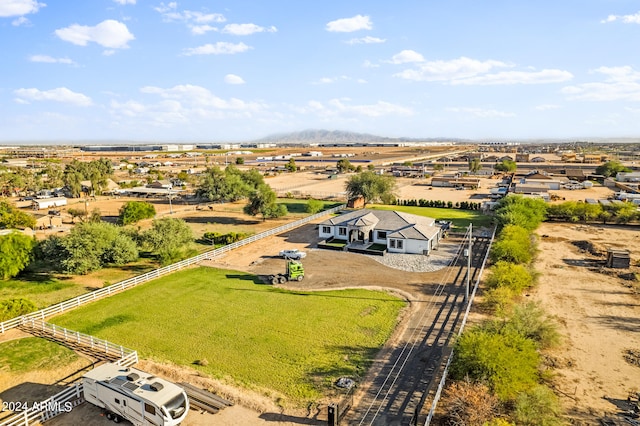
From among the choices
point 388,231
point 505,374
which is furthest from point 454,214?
point 505,374

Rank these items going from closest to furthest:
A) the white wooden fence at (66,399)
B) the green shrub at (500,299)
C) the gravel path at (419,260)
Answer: the white wooden fence at (66,399) → the green shrub at (500,299) → the gravel path at (419,260)

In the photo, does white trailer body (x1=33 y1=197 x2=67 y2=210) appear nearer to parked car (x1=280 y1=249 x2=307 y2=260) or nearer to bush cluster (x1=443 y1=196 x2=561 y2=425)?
parked car (x1=280 y1=249 x2=307 y2=260)

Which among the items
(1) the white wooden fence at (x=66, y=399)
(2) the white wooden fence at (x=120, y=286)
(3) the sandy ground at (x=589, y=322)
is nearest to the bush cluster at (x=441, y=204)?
(3) the sandy ground at (x=589, y=322)

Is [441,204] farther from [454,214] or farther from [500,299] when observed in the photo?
[500,299]

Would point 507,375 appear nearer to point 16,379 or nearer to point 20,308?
point 16,379

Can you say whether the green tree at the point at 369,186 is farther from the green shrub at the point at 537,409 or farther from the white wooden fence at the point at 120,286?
the green shrub at the point at 537,409

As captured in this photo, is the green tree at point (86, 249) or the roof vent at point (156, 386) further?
the green tree at point (86, 249)
